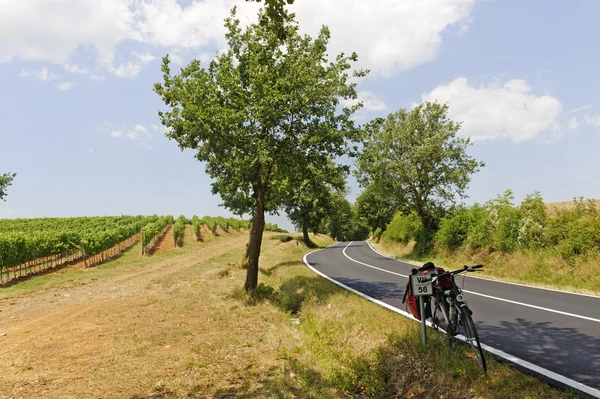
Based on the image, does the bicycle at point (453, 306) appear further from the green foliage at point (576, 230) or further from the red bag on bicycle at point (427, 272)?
the green foliage at point (576, 230)

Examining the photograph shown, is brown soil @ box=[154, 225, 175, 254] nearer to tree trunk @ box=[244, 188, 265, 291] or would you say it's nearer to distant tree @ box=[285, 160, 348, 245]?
distant tree @ box=[285, 160, 348, 245]

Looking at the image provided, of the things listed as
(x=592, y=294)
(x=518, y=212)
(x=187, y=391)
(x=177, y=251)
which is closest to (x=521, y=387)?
(x=187, y=391)

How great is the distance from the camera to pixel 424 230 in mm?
28266

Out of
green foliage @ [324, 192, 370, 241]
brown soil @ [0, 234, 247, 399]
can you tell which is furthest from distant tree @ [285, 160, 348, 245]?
green foliage @ [324, 192, 370, 241]

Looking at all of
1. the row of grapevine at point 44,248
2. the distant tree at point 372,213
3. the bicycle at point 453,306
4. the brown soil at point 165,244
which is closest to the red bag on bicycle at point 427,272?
the bicycle at point 453,306

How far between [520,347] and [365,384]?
2.87m

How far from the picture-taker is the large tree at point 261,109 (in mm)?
12461

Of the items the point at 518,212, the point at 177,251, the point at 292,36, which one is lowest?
the point at 177,251

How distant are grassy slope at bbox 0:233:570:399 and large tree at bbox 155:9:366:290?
4144 millimetres

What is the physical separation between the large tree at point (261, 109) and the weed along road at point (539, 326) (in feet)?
18.1

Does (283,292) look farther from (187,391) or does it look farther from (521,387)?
(521,387)

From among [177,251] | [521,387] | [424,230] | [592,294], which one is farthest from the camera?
[177,251]

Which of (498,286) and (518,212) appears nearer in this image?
(498,286)

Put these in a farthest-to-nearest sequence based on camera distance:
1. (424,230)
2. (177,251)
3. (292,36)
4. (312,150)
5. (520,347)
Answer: (177,251) < (424,230) < (292,36) < (312,150) < (520,347)
